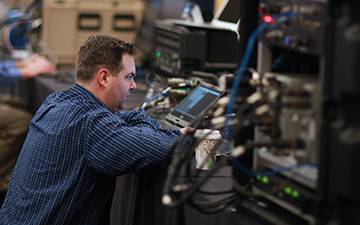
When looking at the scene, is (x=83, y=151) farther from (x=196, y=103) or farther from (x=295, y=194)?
(x=295, y=194)

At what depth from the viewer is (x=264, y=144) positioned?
713 millimetres

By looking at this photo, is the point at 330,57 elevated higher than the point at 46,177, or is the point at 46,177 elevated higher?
the point at 330,57

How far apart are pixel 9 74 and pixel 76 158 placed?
75.8 inches

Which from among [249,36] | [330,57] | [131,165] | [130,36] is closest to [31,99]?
[130,36]

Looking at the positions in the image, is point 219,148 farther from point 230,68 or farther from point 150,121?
point 230,68

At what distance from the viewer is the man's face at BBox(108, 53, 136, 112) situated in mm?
1325

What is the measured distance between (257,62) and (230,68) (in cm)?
125

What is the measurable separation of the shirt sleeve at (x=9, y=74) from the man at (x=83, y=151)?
170 centimetres

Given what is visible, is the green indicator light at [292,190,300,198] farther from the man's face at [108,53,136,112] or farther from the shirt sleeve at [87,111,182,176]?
→ the man's face at [108,53,136,112]

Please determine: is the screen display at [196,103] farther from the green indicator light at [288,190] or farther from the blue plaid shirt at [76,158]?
the green indicator light at [288,190]

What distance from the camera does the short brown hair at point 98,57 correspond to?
1.30m

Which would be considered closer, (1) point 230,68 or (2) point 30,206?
(2) point 30,206

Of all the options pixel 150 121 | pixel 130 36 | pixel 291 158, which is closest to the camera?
Result: pixel 291 158

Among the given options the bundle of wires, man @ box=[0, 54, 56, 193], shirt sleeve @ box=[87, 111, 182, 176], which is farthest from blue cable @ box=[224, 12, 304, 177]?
man @ box=[0, 54, 56, 193]
